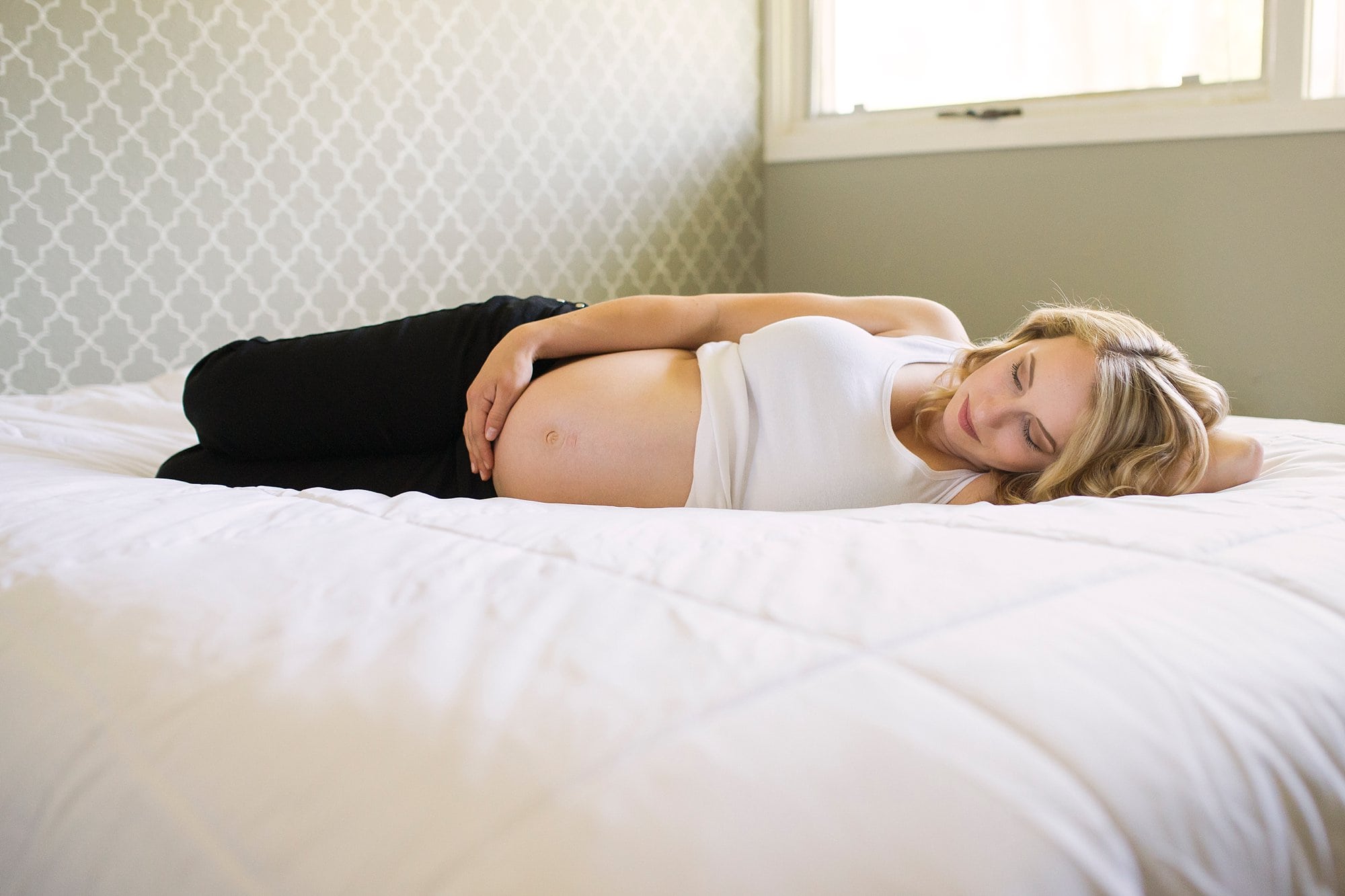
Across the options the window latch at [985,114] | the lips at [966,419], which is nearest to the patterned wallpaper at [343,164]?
the window latch at [985,114]

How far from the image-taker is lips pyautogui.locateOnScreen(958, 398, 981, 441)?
119 centimetres

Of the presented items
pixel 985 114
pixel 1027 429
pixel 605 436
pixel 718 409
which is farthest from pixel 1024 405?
pixel 985 114

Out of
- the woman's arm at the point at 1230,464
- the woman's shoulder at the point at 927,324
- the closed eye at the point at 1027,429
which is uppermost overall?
the woman's shoulder at the point at 927,324

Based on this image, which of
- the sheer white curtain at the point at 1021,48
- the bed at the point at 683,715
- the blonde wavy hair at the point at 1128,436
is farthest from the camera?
the sheer white curtain at the point at 1021,48

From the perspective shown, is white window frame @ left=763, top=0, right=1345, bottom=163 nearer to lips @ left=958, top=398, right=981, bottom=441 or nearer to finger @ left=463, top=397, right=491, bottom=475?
lips @ left=958, top=398, right=981, bottom=441

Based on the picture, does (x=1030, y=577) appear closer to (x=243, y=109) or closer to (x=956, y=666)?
(x=956, y=666)

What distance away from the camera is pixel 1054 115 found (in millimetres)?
2760

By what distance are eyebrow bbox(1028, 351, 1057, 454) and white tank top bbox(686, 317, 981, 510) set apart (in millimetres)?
98

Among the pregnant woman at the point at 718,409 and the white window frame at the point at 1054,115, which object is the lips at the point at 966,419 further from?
the white window frame at the point at 1054,115

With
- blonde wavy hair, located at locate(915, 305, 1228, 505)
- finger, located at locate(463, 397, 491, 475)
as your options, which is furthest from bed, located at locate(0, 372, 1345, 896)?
finger, located at locate(463, 397, 491, 475)

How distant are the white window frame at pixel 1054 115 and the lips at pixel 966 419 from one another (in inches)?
65.7

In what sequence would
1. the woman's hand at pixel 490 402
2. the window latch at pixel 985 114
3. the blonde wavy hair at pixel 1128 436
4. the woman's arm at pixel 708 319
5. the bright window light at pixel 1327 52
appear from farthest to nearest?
1. the window latch at pixel 985 114
2. the bright window light at pixel 1327 52
3. the woman's arm at pixel 708 319
4. the woman's hand at pixel 490 402
5. the blonde wavy hair at pixel 1128 436

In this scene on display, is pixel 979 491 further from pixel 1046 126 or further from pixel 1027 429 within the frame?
pixel 1046 126

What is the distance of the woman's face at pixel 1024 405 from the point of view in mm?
1154
